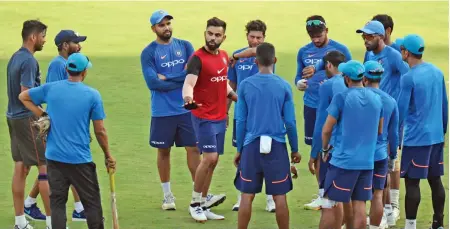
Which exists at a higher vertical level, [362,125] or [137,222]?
[362,125]

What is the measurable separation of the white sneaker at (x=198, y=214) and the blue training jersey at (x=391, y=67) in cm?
235

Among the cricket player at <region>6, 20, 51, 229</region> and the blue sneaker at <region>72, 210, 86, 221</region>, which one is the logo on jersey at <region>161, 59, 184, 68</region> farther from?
the blue sneaker at <region>72, 210, 86, 221</region>

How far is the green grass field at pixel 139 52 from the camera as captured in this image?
471 inches

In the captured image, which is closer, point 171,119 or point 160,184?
point 171,119

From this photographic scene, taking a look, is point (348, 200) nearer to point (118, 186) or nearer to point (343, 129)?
point (343, 129)

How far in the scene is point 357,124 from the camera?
9.73 m

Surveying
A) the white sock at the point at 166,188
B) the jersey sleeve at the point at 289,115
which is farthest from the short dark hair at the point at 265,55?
the white sock at the point at 166,188

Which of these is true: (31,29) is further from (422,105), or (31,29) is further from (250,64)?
(422,105)

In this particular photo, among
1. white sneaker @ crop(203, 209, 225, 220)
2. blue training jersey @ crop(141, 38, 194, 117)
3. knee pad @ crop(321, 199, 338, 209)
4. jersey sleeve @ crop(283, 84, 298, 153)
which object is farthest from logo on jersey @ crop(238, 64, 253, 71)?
knee pad @ crop(321, 199, 338, 209)

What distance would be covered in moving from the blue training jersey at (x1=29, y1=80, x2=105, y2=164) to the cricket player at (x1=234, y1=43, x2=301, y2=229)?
1.38 m

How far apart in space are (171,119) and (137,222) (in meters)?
1.33

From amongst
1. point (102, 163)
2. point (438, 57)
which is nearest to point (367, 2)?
point (438, 57)

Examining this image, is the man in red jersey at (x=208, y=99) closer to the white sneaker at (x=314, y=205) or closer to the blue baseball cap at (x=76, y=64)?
the white sneaker at (x=314, y=205)

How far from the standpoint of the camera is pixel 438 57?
72.2 feet
